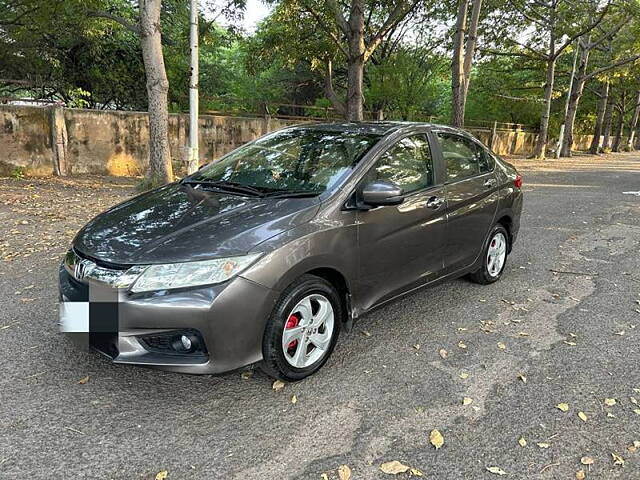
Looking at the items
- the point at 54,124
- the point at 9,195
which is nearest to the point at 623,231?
the point at 9,195

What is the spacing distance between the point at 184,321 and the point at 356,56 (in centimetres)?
1181

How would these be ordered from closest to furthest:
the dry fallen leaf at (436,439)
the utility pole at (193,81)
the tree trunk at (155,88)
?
the dry fallen leaf at (436,439), the tree trunk at (155,88), the utility pole at (193,81)

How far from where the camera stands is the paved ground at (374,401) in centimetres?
242

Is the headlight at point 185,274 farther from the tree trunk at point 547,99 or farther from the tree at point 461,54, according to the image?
the tree trunk at point 547,99

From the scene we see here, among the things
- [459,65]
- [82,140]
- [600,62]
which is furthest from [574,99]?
[82,140]

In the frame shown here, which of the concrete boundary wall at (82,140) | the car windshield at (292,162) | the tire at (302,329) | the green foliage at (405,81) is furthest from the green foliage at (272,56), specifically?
the tire at (302,329)

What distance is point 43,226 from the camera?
23.0 ft

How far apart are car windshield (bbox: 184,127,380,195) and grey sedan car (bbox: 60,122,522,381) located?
1 cm

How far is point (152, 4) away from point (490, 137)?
22.2 metres

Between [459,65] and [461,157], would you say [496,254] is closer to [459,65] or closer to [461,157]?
[461,157]

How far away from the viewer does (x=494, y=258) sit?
16.6ft

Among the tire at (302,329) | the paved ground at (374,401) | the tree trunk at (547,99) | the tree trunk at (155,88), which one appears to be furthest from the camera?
the tree trunk at (547,99)

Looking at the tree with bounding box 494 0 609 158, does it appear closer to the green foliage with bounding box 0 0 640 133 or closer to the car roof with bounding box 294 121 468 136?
the green foliage with bounding box 0 0 640 133

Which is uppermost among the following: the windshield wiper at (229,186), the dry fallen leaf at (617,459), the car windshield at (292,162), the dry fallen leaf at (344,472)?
the car windshield at (292,162)
